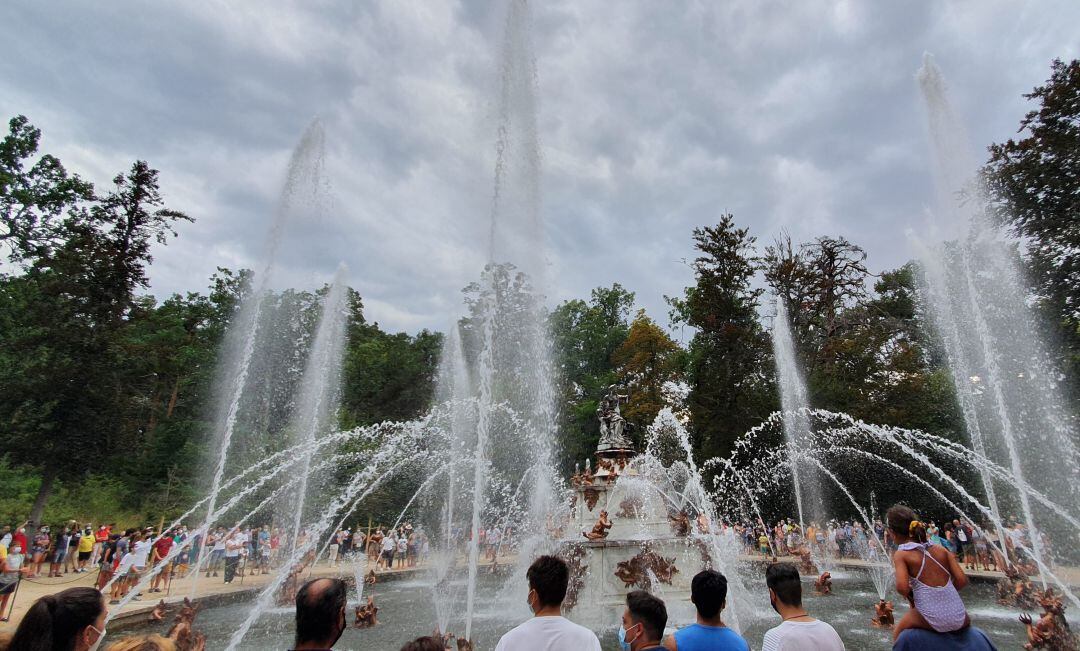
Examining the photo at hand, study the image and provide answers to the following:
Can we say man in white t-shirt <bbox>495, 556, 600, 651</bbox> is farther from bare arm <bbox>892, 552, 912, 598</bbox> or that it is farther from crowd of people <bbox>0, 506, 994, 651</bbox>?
bare arm <bbox>892, 552, 912, 598</bbox>

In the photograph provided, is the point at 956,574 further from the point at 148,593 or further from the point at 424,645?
the point at 148,593

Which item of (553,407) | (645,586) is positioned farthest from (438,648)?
(553,407)

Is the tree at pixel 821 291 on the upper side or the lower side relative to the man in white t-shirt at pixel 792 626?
upper

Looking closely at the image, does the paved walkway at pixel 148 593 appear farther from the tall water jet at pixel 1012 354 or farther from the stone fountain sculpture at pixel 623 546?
the tall water jet at pixel 1012 354

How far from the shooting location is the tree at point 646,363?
119 feet

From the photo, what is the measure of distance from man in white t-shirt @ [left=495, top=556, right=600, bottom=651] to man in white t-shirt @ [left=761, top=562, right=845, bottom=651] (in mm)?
1002

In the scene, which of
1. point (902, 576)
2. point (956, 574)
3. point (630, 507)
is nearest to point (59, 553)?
point (630, 507)

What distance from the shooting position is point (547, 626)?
2.90 metres

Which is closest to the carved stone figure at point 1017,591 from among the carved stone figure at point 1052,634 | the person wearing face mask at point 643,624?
the carved stone figure at point 1052,634

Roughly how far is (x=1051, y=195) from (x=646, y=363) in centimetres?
2165

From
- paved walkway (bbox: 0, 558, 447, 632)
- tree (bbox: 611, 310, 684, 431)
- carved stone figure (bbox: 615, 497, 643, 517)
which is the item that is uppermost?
tree (bbox: 611, 310, 684, 431)

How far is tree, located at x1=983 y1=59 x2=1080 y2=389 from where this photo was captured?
2112cm

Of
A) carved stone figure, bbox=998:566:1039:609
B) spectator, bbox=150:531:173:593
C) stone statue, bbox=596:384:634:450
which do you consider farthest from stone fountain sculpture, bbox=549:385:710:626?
spectator, bbox=150:531:173:593

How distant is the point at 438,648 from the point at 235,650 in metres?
8.08
